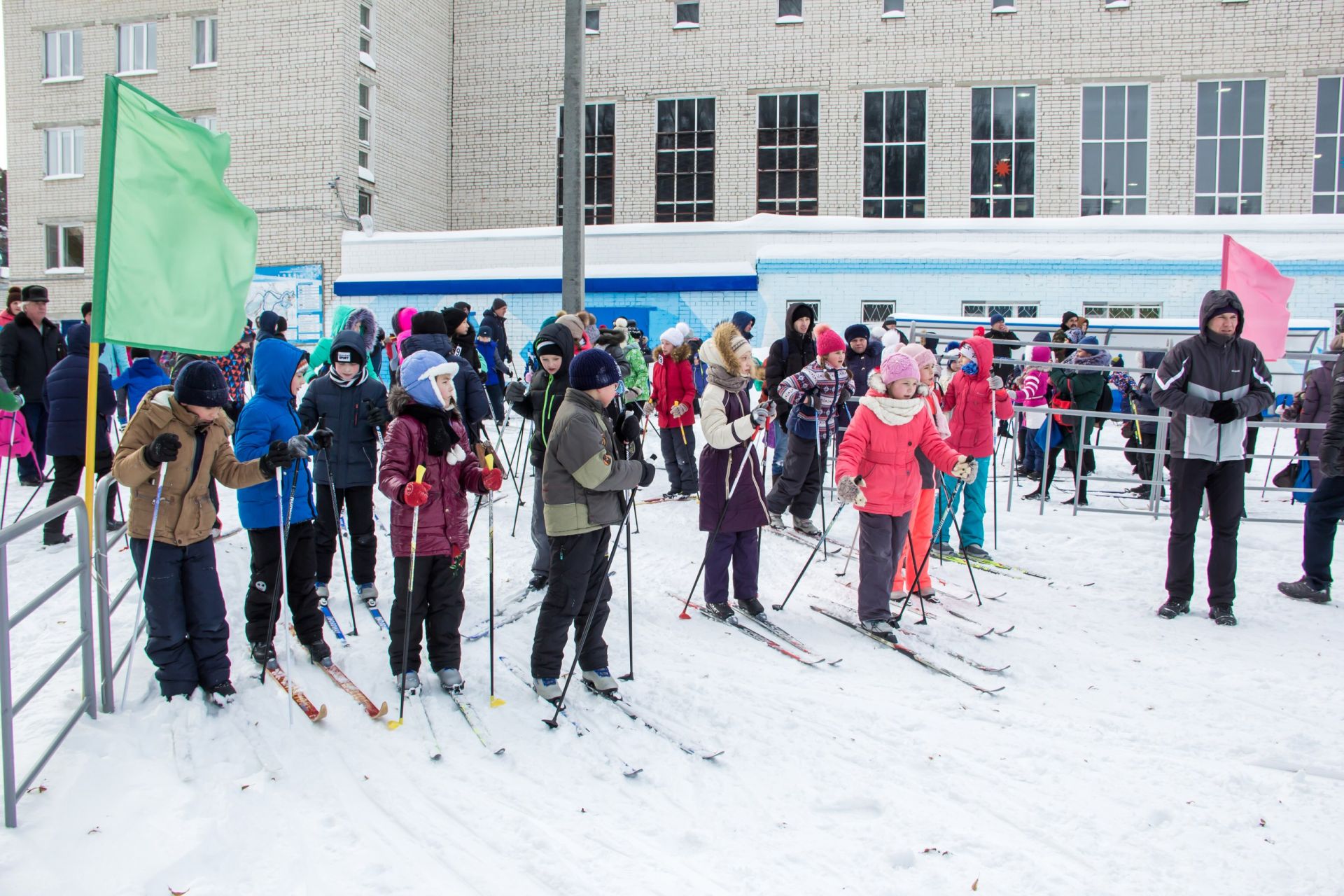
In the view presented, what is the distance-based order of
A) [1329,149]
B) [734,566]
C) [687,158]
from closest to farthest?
[734,566], [1329,149], [687,158]

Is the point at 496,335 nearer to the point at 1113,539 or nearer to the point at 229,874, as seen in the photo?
the point at 1113,539

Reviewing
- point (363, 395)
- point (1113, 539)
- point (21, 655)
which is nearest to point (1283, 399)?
point (1113, 539)

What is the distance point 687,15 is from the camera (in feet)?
75.2

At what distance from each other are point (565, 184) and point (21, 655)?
229 inches

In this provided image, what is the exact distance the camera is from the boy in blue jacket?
16.2 feet

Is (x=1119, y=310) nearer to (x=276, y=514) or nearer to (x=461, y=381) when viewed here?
(x=461, y=381)

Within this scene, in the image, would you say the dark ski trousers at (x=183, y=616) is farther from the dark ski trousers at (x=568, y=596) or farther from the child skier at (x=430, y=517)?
the dark ski trousers at (x=568, y=596)

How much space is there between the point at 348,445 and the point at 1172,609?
560 cm

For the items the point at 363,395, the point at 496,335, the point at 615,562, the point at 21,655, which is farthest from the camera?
the point at 496,335

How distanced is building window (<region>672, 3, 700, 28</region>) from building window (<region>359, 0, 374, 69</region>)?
7084 millimetres

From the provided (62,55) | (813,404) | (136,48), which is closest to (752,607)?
(813,404)

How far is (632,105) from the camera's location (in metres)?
23.3

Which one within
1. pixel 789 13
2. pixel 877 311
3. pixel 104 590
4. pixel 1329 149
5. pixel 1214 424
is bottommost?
pixel 104 590

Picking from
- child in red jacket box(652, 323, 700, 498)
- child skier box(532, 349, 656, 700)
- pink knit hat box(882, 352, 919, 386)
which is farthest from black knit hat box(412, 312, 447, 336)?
pink knit hat box(882, 352, 919, 386)
